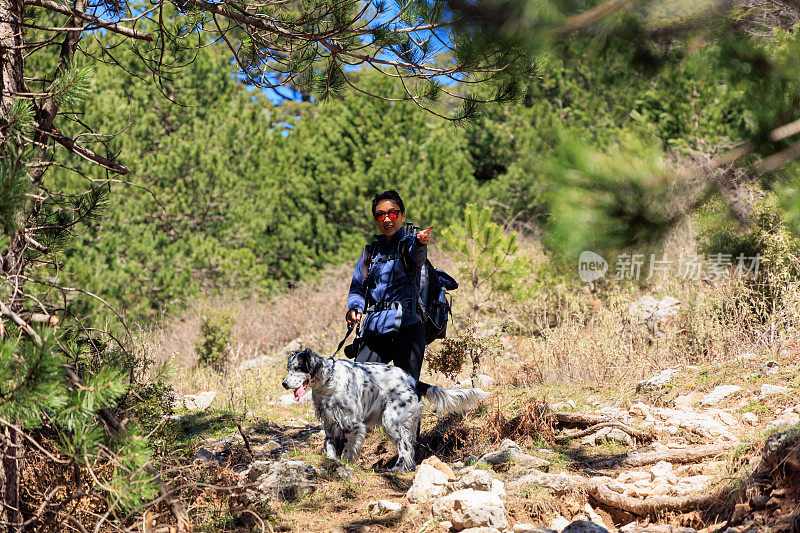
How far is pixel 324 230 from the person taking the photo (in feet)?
41.7

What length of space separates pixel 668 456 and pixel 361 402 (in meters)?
1.97

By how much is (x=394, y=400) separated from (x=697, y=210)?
2.66m

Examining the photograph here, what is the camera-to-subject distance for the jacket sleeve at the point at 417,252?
14.5ft

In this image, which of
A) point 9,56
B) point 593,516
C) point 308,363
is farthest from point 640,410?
point 9,56

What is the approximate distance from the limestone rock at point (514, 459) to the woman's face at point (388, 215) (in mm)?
1660

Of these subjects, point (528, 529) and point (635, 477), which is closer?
point (528, 529)

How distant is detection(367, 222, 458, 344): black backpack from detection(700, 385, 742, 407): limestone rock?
211 centimetres

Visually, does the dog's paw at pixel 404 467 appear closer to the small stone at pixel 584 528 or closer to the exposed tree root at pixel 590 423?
the exposed tree root at pixel 590 423

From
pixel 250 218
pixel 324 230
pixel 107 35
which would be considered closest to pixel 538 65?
pixel 324 230

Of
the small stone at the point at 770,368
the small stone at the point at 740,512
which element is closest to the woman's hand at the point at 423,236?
the small stone at the point at 740,512

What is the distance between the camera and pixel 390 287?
4.60m

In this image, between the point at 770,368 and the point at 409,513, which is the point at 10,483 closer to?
the point at 409,513

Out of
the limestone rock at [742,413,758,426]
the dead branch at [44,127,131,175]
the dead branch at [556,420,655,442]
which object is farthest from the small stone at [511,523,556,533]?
the dead branch at [44,127,131,175]

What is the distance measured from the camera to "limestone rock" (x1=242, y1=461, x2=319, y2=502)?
377 centimetres
